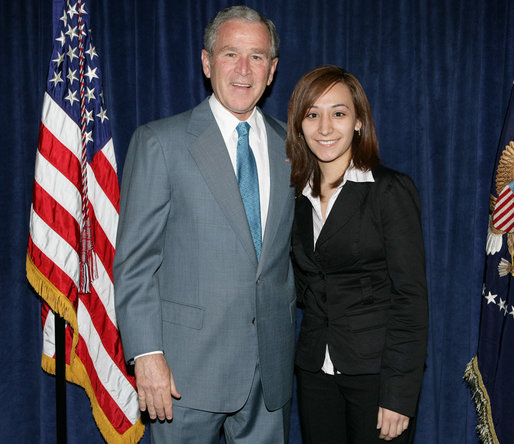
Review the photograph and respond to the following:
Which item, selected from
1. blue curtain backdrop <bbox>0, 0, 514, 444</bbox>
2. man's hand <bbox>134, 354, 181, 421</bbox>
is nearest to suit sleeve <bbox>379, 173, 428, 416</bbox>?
man's hand <bbox>134, 354, 181, 421</bbox>

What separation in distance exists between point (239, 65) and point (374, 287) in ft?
3.07

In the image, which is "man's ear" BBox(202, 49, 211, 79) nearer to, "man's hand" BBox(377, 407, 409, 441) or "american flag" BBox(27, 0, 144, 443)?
"american flag" BBox(27, 0, 144, 443)

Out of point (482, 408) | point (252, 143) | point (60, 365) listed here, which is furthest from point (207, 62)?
point (482, 408)

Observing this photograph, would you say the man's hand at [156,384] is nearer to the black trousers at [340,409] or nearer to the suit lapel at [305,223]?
the black trousers at [340,409]

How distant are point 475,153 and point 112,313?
208 cm

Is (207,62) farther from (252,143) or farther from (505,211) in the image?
(505,211)

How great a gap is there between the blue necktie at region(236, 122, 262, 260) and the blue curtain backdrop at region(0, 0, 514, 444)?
3.39ft

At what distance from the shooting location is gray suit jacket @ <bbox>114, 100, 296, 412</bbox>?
1.76m

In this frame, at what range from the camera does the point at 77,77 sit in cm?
240

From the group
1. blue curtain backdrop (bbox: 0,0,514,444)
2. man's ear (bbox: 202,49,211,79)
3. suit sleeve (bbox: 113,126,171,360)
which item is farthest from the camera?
blue curtain backdrop (bbox: 0,0,514,444)

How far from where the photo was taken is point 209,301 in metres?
1.82

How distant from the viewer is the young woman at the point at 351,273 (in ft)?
5.86

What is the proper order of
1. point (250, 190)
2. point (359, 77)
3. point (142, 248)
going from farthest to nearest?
point (359, 77) < point (250, 190) < point (142, 248)

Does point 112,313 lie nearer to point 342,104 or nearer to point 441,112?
point 342,104
